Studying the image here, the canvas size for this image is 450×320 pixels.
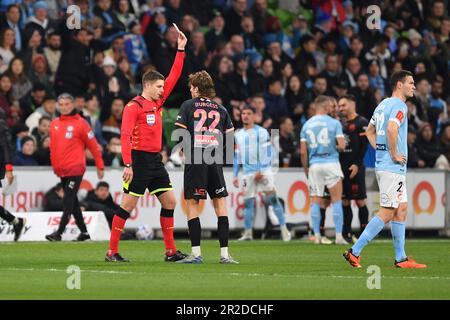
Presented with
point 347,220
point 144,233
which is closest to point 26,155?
point 144,233

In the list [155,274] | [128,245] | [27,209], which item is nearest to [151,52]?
[27,209]

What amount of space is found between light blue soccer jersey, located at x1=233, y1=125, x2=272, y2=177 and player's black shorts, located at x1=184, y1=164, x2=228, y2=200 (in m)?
7.71

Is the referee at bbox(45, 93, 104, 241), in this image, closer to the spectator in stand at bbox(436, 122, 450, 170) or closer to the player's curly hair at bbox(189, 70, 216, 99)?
the player's curly hair at bbox(189, 70, 216, 99)

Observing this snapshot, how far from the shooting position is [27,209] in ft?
77.9

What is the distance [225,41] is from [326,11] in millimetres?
4243

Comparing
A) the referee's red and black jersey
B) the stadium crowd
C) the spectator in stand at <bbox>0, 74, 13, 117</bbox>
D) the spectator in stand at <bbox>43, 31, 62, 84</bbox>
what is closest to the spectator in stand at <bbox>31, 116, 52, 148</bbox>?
the stadium crowd

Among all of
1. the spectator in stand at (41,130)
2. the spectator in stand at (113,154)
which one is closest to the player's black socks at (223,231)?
the spectator in stand at (113,154)

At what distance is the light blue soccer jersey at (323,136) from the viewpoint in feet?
72.5

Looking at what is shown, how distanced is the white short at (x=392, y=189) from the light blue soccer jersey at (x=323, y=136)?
6.12 m

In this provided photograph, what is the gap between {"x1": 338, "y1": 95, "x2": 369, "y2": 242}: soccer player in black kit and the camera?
2275 centimetres

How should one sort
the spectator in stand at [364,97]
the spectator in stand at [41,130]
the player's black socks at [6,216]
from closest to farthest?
the player's black socks at [6,216]
the spectator in stand at [41,130]
the spectator in stand at [364,97]

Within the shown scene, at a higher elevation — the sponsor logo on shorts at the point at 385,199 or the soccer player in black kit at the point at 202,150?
the soccer player in black kit at the point at 202,150

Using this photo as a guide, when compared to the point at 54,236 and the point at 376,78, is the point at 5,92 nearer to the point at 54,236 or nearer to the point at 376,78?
the point at 54,236

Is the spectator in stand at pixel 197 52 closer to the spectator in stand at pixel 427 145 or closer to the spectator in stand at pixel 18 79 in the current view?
the spectator in stand at pixel 18 79
